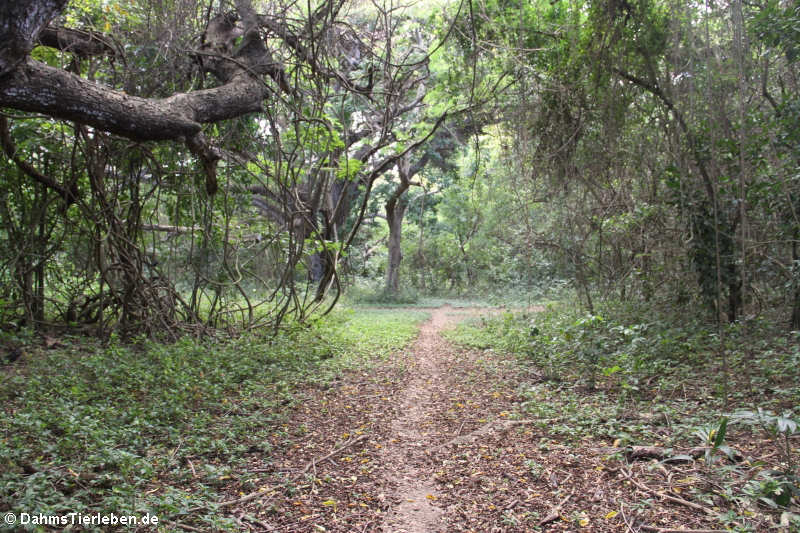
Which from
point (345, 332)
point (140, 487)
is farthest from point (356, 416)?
point (345, 332)

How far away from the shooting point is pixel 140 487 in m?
2.52

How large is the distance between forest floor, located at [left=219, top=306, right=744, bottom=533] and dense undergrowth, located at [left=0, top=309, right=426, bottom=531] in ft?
0.86

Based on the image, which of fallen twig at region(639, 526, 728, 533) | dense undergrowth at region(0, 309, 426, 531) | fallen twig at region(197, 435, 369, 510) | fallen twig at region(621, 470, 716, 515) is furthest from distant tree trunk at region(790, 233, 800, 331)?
dense undergrowth at region(0, 309, 426, 531)

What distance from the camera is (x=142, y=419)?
3330mm

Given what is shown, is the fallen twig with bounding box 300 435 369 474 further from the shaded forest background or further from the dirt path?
the dirt path

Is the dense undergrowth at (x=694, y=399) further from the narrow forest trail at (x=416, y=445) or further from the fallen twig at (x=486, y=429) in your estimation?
the narrow forest trail at (x=416, y=445)

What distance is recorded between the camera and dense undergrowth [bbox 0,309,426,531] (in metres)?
2.31

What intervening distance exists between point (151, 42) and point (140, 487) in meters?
5.05

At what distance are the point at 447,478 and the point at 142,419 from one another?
2190mm

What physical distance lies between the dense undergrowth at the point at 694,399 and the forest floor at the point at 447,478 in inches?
6.1

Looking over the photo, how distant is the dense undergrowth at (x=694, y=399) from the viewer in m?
2.32

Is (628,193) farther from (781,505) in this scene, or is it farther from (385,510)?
(385,510)

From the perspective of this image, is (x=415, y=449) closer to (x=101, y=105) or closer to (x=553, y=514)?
(x=553, y=514)

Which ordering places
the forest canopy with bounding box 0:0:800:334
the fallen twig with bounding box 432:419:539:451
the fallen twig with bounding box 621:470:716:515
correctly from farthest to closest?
the forest canopy with bounding box 0:0:800:334 → the fallen twig with bounding box 432:419:539:451 → the fallen twig with bounding box 621:470:716:515
